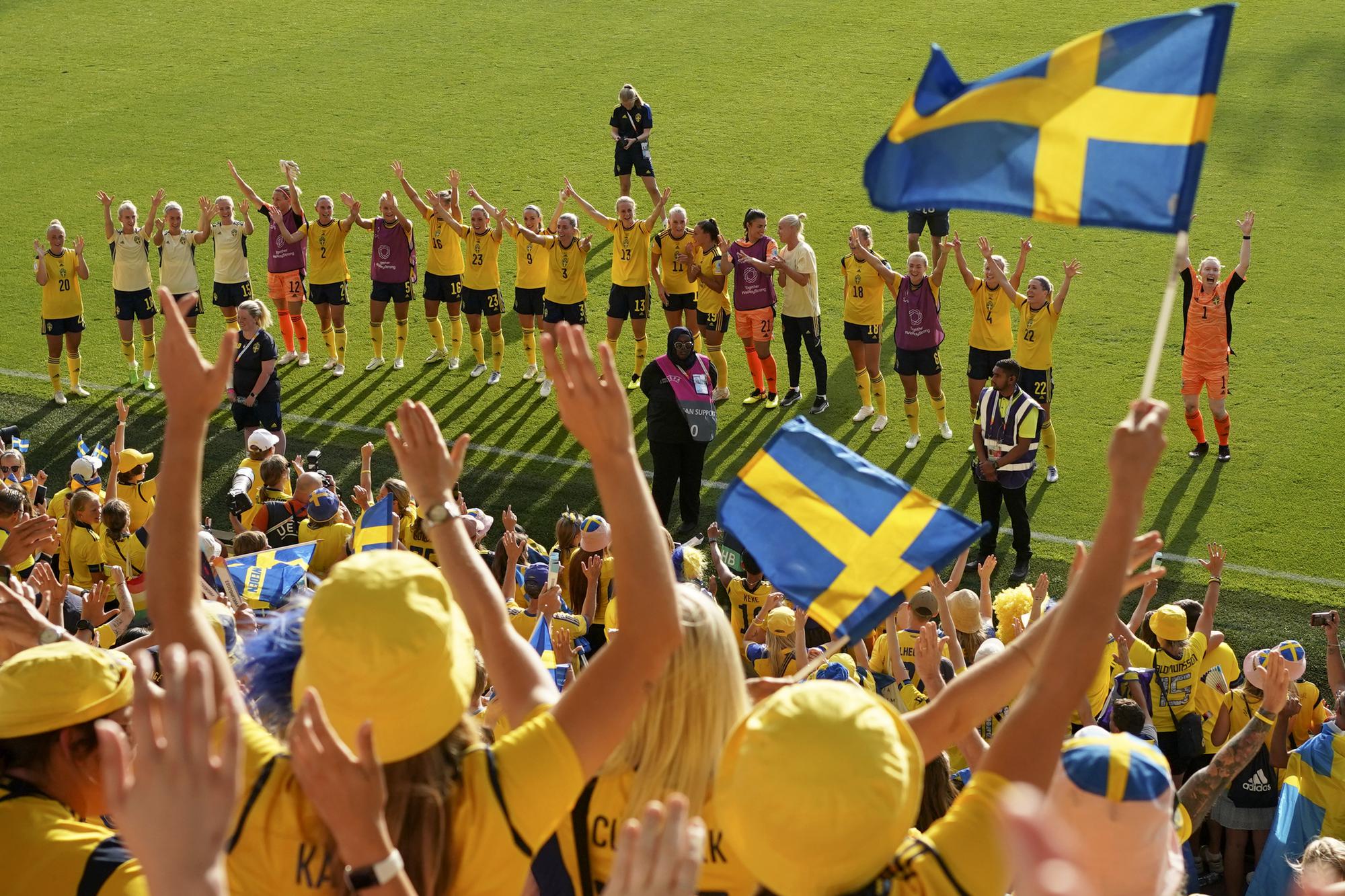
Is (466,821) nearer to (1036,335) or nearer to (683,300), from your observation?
(1036,335)

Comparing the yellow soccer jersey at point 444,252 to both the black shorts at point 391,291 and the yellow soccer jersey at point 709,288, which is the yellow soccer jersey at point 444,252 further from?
the yellow soccer jersey at point 709,288

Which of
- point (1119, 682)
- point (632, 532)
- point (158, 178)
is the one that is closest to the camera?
point (632, 532)

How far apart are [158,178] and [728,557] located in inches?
586

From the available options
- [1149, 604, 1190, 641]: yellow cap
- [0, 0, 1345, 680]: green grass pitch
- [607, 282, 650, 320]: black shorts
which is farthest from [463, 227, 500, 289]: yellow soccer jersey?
[1149, 604, 1190, 641]: yellow cap

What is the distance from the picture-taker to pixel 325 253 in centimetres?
1491

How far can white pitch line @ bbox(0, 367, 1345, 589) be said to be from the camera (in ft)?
36.0

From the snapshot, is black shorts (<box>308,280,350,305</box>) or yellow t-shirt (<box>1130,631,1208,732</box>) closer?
yellow t-shirt (<box>1130,631,1208,732</box>)

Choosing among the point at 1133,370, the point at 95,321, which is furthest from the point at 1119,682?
the point at 95,321

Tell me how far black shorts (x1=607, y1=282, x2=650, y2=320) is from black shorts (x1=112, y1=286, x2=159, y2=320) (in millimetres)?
4958

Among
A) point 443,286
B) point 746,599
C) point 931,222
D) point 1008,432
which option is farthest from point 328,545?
point 931,222

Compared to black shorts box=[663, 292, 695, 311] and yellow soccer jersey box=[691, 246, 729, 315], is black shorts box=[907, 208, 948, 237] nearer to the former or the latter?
yellow soccer jersey box=[691, 246, 729, 315]

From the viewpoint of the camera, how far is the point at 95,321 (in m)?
16.9

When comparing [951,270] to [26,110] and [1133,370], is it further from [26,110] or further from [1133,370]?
[26,110]

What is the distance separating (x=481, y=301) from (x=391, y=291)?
97 cm
